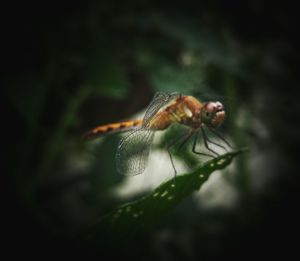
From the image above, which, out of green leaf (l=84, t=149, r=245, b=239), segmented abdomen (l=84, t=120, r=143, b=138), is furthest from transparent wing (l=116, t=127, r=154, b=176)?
green leaf (l=84, t=149, r=245, b=239)

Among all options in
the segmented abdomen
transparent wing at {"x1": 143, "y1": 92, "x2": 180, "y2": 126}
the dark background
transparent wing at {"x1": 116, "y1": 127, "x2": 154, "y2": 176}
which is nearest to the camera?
transparent wing at {"x1": 116, "y1": 127, "x2": 154, "y2": 176}

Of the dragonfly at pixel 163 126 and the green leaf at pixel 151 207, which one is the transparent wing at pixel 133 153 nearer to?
the dragonfly at pixel 163 126

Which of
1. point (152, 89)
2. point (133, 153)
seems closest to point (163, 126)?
point (133, 153)

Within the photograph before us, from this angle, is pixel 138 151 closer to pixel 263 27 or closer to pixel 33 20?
pixel 33 20

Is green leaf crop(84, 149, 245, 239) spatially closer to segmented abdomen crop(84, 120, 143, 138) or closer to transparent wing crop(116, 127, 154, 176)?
transparent wing crop(116, 127, 154, 176)

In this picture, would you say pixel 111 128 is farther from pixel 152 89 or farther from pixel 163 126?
pixel 152 89

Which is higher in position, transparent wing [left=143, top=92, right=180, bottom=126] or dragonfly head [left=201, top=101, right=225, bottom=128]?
transparent wing [left=143, top=92, right=180, bottom=126]
